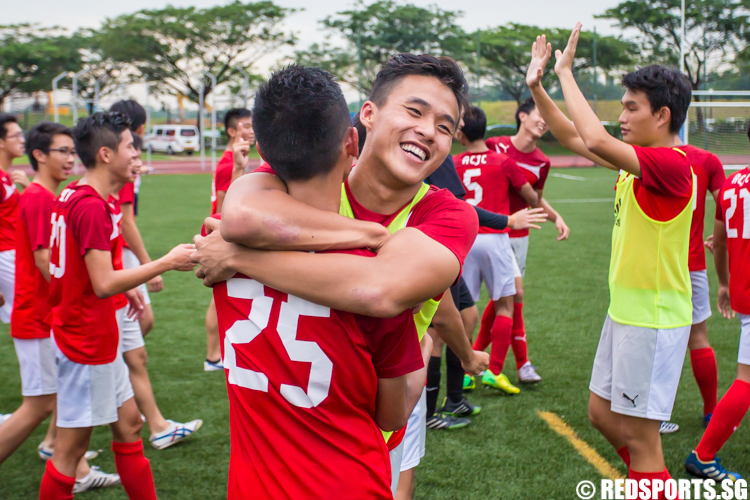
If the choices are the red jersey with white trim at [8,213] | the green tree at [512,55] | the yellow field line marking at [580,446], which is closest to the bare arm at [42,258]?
the red jersey with white trim at [8,213]

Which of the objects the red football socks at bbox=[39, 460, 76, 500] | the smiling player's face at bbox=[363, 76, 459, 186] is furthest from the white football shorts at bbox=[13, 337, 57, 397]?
the smiling player's face at bbox=[363, 76, 459, 186]

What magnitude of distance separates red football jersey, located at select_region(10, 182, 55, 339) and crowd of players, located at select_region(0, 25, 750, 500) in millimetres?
14

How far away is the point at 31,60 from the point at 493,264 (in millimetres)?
48321

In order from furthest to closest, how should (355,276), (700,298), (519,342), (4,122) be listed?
(519,342), (4,122), (700,298), (355,276)

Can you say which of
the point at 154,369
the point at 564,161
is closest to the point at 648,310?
the point at 154,369

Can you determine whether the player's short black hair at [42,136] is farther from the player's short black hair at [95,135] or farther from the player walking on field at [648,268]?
the player walking on field at [648,268]

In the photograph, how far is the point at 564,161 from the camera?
3212cm

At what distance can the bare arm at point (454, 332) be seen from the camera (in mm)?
2441

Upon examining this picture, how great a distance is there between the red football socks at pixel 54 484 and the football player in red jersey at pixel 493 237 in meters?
3.22

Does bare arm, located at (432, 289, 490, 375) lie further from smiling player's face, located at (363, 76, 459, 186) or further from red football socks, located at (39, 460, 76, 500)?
red football socks, located at (39, 460, 76, 500)

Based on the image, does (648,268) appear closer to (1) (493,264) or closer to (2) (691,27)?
(1) (493,264)

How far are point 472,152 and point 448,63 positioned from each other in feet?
11.2

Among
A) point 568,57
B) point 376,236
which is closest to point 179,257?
point 376,236

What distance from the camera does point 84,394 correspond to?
9.90 feet
